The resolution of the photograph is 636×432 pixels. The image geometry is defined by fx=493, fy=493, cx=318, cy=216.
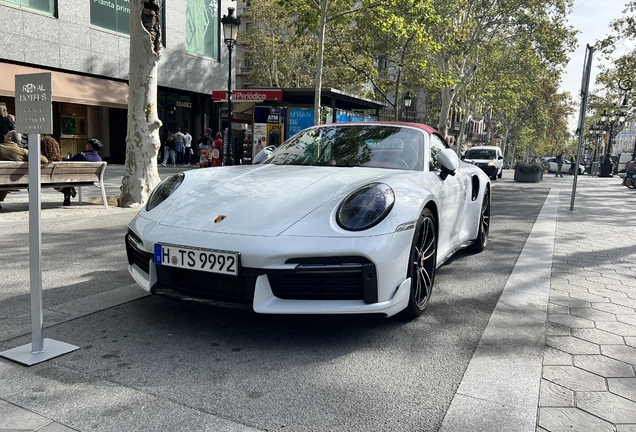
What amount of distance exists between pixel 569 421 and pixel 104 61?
745 inches

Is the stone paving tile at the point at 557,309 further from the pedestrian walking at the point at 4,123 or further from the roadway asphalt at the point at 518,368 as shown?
the pedestrian walking at the point at 4,123

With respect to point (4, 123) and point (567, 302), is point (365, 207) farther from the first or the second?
point (4, 123)

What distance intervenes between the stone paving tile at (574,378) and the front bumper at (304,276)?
88cm

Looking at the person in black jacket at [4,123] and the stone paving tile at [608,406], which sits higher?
the person in black jacket at [4,123]

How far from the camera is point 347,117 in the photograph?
2250cm

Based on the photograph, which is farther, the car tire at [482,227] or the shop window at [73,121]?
the shop window at [73,121]

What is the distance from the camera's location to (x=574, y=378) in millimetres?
2537

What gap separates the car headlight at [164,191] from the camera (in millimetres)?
3383

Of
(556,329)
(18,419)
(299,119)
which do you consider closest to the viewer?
(18,419)

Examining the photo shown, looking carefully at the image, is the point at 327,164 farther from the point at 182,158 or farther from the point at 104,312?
the point at 182,158

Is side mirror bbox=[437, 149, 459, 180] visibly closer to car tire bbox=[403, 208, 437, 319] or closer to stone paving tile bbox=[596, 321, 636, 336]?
car tire bbox=[403, 208, 437, 319]

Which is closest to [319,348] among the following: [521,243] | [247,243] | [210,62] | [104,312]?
[247,243]

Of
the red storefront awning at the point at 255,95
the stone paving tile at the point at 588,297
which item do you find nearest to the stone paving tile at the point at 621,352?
the stone paving tile at the point at 588,297

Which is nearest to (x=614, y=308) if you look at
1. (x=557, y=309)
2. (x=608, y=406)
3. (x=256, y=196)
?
A: (x=557, y=309)
